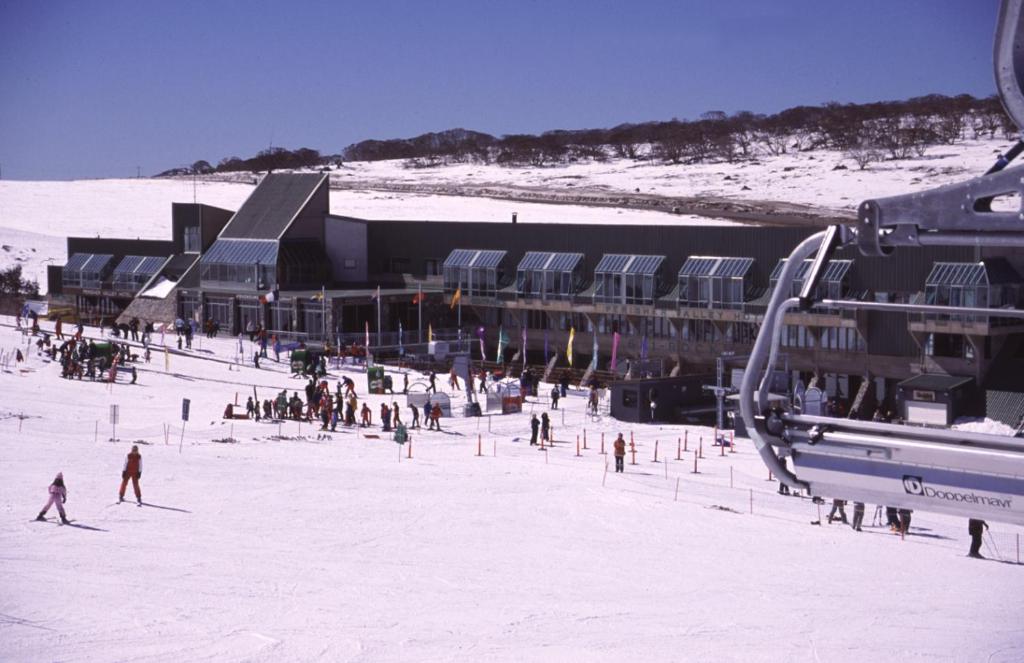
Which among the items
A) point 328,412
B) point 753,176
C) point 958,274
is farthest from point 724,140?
point 328,412

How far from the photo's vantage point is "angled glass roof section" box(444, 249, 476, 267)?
52250 millimetres

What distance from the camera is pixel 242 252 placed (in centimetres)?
5306

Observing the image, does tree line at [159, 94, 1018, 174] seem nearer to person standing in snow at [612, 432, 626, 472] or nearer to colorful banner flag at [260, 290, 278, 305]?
colorful banner flag at [260, 290, 278, 305]

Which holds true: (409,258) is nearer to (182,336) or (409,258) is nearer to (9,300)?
(182,336)

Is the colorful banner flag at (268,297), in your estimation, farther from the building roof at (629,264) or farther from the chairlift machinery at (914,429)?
the chairlift machinery at (914,429)

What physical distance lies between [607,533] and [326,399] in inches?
520

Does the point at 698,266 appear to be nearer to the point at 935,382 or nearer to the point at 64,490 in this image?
the point at 935,382

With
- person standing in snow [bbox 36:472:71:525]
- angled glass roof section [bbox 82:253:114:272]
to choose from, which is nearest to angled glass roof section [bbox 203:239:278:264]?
angled glass roof section [bbox 82:253:114:272]

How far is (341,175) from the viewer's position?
132 metres

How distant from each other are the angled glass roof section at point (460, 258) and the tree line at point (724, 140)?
127 feet

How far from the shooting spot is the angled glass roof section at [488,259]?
169 ft

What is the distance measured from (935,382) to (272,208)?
29.5 meters

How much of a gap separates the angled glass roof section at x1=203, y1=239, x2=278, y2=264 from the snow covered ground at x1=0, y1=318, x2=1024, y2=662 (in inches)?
1030

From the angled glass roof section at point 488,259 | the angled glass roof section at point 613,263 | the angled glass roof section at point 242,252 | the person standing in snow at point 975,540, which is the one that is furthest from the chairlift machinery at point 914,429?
the angled glass roof section at point 242,252
